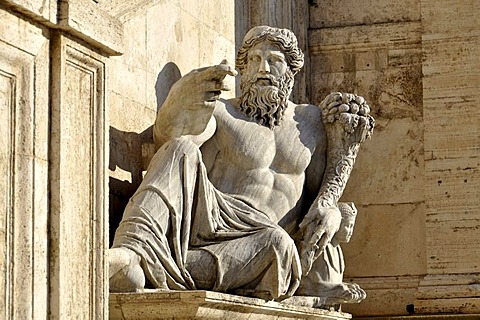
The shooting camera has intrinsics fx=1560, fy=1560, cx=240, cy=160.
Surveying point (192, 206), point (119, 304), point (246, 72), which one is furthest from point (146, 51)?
point (119, 304)

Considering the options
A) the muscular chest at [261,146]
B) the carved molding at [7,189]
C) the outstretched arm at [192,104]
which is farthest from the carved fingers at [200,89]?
the carved molding at [7,189]

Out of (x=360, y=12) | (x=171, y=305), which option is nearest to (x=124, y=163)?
(x=171, y=305)

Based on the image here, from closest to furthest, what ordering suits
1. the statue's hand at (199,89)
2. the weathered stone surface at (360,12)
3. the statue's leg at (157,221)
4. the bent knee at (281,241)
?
the statue's leg at (157,221), the bent knee at (281,241), the statue's hand at (199,89), the weathered stone surface at (360,12)

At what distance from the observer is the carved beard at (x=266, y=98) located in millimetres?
8781

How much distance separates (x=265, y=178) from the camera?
343 inches

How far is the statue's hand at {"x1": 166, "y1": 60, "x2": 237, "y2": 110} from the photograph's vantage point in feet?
26.9

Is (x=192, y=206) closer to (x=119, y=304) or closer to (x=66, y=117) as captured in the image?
(x=119, y=304)

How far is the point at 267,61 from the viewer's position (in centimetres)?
884

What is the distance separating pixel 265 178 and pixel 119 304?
5.36 ft

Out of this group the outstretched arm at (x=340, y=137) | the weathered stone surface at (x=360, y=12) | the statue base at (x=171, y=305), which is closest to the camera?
the statue base at (x=171, y=305)

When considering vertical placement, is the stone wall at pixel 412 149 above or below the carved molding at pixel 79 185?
above

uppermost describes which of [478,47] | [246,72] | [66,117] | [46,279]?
[478,47]

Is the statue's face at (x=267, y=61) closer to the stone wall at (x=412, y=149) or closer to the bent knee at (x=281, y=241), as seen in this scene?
the bent knee at (x=281, y=241)

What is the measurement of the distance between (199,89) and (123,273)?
1241 millimetres
